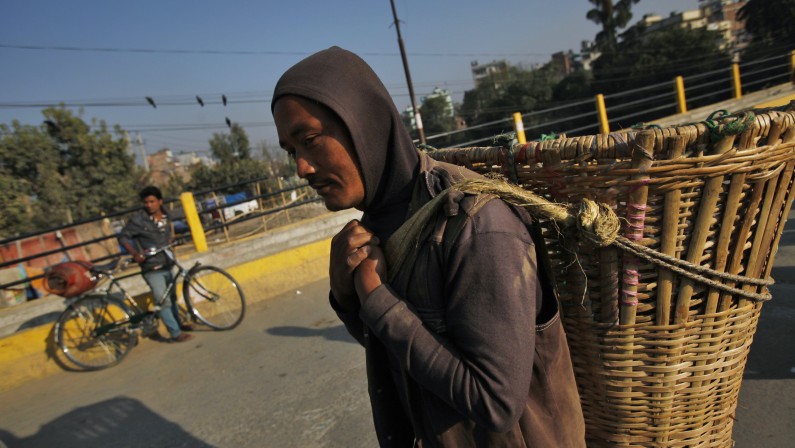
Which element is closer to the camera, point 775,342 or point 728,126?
point 728,126

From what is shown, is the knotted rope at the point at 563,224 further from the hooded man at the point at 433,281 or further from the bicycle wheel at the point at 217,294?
the bicycle wheel at the point at 217,294

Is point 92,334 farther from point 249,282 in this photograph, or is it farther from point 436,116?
point 436,116

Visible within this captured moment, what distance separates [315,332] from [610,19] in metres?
40.4

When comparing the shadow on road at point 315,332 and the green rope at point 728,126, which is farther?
the shadow on road at point 315,332

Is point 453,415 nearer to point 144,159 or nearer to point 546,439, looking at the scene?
point 546,439

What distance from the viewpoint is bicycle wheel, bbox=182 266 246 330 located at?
472 centimetres

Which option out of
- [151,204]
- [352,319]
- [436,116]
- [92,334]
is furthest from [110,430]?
[436,116]

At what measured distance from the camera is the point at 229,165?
40.7 metres

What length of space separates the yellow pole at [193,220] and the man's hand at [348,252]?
4896 millimetres

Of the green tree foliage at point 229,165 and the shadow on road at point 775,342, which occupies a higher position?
the green tree foliage at point 229,165

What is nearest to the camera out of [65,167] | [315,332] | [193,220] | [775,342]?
[775,342]

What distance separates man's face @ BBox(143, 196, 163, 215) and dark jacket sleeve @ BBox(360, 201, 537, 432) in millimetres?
4477

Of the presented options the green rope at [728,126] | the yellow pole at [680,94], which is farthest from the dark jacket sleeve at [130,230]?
the yellow pole at [680,94]

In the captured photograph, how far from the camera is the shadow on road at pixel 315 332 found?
157 inches
